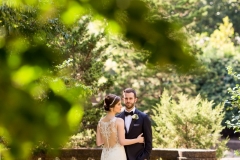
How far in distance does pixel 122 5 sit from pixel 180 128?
37.5 feet

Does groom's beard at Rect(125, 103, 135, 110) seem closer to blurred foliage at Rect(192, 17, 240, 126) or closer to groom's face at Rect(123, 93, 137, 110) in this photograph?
groom's face at Rect(123, 93, 137, 110)

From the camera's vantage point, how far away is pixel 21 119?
0.80 metres

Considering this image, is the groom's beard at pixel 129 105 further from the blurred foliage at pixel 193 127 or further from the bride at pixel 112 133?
the blurred foliage at pixel 193 127

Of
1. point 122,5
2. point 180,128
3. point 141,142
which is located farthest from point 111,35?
point 180,128

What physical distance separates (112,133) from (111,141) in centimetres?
17

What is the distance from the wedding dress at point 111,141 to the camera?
258 inches

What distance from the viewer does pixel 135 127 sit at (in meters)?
6.74

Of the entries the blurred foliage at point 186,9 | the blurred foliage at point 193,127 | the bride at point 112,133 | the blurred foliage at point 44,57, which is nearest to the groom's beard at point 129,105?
the bride at point 112,133

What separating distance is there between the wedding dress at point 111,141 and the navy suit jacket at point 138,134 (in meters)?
0.11

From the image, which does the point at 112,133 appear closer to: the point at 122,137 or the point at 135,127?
the point at 122,137

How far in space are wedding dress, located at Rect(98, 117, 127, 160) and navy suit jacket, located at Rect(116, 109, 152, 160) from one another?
4.4 inches

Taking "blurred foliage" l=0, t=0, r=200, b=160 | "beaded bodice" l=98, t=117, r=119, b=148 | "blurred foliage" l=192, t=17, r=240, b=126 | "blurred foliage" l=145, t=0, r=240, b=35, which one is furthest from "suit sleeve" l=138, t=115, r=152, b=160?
"blurred foliage" l=192, t=17, r=240, b=126

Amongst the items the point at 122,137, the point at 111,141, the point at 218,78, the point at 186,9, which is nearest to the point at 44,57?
the point at 186,9

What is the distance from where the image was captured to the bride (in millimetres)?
6387
